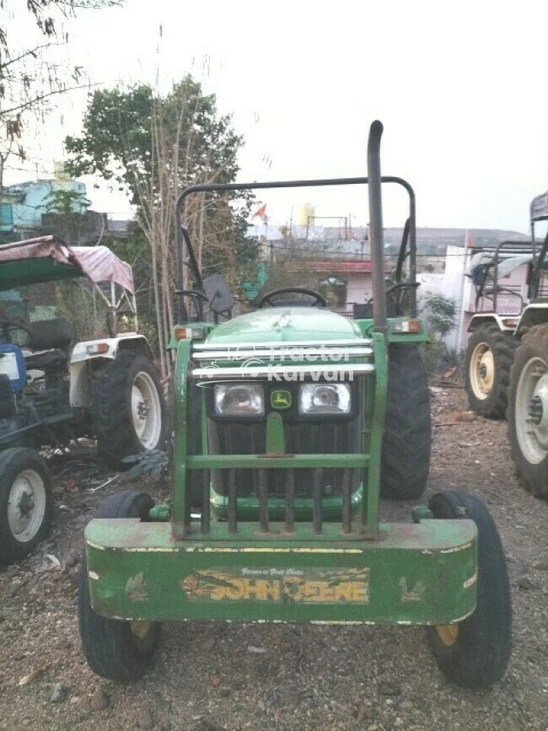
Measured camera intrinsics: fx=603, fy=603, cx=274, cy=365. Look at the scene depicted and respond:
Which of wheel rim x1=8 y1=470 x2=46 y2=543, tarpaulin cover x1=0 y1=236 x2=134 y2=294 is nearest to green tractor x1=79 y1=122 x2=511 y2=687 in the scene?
wheel rim x1=8 y1=470 x2=46 y2=543

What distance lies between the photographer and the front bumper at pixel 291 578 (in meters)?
1.93

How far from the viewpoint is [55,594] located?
3152 millimetres

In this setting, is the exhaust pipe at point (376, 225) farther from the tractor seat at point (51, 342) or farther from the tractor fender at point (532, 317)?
the tractor seat at point (51, 342)

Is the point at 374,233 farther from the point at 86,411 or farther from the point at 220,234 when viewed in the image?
the point at 220,234

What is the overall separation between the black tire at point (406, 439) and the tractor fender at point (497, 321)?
337cm

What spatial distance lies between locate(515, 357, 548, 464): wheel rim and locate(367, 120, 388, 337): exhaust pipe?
2.76 m

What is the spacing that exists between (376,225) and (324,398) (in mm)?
650

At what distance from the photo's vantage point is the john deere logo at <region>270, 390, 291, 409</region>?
2.19m

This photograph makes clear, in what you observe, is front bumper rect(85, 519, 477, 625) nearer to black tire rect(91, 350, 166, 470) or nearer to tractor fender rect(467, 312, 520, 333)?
black tire rect(91, 350, 166, 470)

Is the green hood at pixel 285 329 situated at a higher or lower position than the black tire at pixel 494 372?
higher

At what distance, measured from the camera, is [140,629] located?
244cm

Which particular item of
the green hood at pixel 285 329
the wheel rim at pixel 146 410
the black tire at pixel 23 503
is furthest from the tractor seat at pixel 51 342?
the green hood at pixel 285 329

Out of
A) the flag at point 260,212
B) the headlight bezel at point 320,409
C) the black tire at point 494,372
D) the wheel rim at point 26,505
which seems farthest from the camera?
the flag at point 260,212

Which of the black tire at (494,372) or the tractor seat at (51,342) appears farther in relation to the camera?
the black tire at (494,372)
